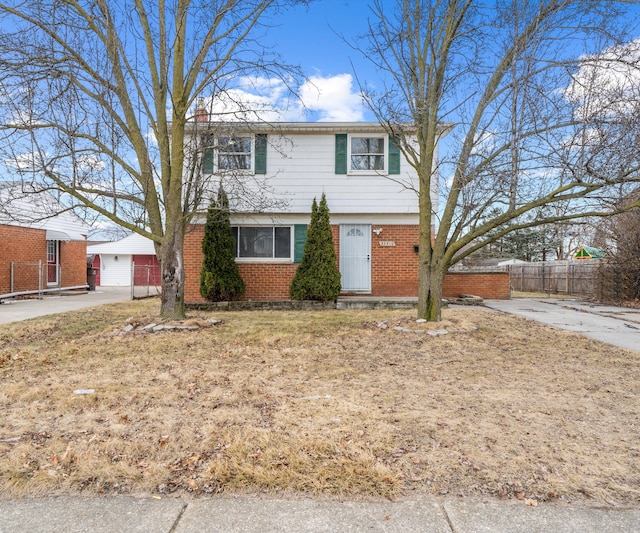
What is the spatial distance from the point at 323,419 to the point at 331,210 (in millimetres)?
9020

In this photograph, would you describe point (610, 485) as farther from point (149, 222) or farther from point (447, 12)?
point (149, 222)

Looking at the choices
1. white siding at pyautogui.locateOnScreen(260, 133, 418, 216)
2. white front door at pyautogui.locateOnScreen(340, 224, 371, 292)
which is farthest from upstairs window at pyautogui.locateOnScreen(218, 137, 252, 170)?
white front door at pyautogui.locateOnScreen(340, 224, 371, 292)

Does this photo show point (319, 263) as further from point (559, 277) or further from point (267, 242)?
point (559, 277)

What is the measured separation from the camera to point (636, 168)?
5652mm

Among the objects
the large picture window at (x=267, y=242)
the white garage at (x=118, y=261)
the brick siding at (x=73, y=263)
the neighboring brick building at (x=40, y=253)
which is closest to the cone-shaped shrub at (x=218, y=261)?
the large picture window at (x=267, y=242)

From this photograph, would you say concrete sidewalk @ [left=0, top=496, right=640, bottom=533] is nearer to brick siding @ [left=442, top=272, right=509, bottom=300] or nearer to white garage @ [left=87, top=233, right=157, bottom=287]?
brick siding @ [left=442, top=272, right=509, bottom=300]

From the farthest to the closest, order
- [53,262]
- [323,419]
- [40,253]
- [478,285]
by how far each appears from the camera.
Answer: [53,262]
[40,253]
[478,285]
[323,419]

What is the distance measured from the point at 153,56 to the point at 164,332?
17.3ft

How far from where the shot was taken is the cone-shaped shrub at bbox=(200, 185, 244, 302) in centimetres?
1114

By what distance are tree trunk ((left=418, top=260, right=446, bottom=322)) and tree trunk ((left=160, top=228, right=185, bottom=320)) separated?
470 centimetres

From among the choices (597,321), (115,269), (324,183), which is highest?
(324,183)

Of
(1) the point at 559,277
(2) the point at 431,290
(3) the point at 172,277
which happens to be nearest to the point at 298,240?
(3) the point at 172,277

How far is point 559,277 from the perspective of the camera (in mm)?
19781

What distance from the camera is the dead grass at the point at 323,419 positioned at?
8.36ft
